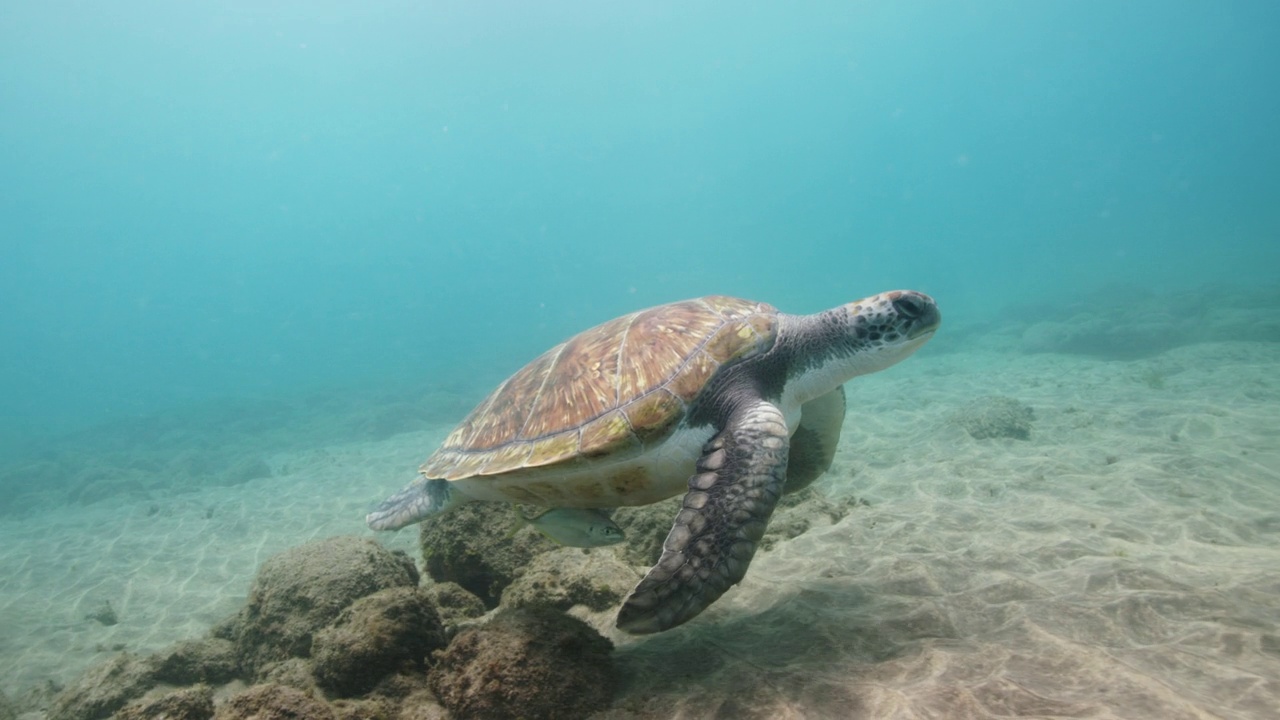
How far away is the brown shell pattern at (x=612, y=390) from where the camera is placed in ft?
11.7

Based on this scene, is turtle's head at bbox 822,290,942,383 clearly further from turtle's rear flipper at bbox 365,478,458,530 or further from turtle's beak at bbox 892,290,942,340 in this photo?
turtle's rear flipper at bbox 365,478,458,530

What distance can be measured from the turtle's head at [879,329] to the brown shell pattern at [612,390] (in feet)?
1.77

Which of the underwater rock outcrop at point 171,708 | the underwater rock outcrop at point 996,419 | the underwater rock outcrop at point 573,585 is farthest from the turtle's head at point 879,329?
the underwater rock outcrop at point 996,419

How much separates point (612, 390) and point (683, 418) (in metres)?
0.56

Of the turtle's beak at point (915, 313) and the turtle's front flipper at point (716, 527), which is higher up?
the turtle's beak at point (915, 313)

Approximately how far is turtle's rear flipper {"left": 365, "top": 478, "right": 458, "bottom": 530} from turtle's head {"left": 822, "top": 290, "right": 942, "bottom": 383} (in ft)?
11.4

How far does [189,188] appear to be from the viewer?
132750mm

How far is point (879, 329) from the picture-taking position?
13.3ft

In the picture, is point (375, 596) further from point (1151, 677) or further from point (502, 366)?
point (502, 366)

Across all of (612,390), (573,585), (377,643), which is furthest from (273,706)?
(612,390)

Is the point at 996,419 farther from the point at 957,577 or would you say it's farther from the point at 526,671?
the point at 526,671

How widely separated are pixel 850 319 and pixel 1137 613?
2.37 m

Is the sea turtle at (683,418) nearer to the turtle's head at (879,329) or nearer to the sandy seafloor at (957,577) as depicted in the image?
the turtle's head at (879,329)

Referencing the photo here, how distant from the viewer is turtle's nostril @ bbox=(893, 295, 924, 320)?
4.02 metres
